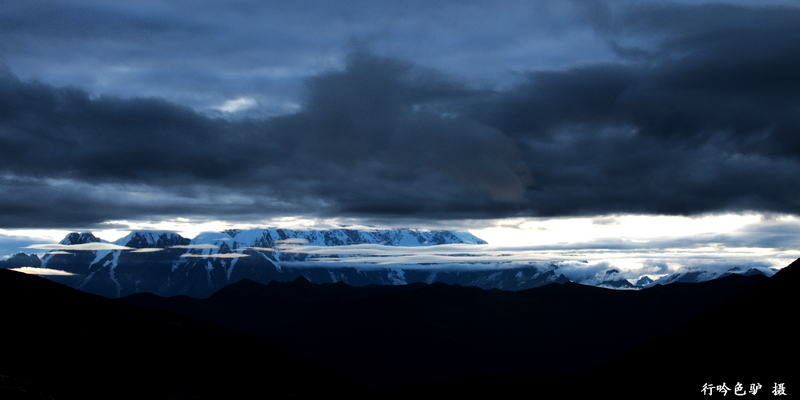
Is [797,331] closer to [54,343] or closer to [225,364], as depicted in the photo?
[225,364]

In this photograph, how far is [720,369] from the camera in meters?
165

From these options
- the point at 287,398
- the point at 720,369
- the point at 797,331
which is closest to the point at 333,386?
the point at 287,398

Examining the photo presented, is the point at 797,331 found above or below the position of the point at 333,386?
above

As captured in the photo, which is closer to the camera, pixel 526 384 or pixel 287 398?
pixel 287 398

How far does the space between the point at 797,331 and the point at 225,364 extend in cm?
16574

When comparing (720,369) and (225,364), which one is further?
(225,364)

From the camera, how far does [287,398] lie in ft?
584

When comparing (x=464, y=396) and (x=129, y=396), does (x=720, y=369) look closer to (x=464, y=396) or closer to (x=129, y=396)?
(x=464, y=396)

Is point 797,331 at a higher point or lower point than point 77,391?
higher

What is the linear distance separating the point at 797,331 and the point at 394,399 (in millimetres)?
114035

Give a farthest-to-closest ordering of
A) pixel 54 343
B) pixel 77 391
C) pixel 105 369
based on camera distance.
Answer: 1. pixel 54 343
2. pixel 105 369
3. pixel 77 391

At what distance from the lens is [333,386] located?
19788 centimetres

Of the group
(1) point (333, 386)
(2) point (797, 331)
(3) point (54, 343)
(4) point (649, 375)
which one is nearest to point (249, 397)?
(1) point (333, 386)

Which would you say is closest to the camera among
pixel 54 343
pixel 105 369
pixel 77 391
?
pixel 77 391
